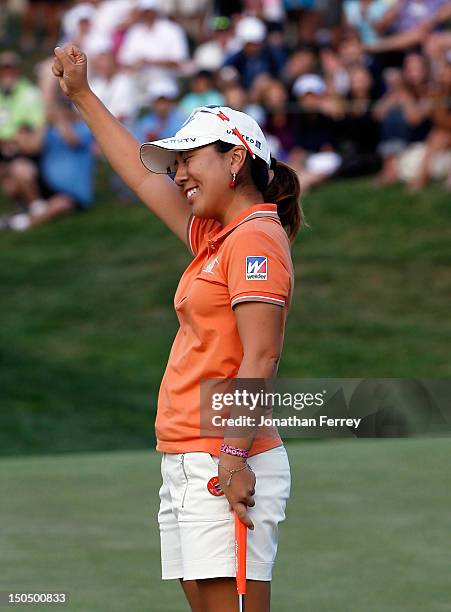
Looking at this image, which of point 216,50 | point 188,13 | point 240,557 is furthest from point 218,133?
point 188,13

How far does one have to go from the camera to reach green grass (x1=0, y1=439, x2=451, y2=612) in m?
5.40

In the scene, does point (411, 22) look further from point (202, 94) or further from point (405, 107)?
point (202, 94)

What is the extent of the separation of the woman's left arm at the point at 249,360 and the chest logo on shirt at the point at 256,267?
7cm

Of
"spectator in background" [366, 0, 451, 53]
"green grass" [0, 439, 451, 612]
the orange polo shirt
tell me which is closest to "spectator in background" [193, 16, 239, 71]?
"spectator in background" [366, 0, 451, 53]

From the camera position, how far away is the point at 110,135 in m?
4.02

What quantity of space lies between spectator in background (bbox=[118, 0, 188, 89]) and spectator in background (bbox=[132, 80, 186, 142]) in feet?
3.15

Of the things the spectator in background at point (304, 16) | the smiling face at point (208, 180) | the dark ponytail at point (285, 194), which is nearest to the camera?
the smiling face at point (208, 180)

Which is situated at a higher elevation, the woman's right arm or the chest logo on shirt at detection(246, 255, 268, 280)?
the woman's right arm

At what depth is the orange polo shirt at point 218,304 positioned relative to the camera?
10.9ft

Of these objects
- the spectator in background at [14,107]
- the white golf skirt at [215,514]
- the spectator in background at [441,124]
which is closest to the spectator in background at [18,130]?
the spectator in background at [14,107]

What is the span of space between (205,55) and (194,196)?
12399mm

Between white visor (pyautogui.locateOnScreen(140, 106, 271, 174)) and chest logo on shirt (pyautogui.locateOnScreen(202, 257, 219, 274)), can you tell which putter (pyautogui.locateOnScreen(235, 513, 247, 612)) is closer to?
chest logo on shirt (pyautogui.locateOnScreen(202, 257, 219, 274))

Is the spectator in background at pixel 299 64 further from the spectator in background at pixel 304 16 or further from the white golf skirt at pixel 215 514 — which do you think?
the white golf skirt at pixel 215 514

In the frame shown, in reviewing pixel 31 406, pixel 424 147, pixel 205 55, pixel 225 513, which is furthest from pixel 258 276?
pixel 205 55
